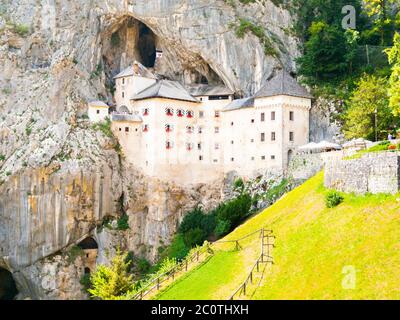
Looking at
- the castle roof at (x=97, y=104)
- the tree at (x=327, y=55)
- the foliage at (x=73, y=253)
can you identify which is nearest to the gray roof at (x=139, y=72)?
the castle roof at (x=97, y=104)

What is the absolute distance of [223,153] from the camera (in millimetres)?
78125

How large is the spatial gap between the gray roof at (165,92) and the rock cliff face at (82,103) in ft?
14.2

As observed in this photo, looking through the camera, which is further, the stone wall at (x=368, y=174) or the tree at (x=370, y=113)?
the tree at (x=370, y=113)

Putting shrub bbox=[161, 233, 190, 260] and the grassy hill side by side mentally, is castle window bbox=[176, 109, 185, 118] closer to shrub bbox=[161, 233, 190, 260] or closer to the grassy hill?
shrub bbox=[161, 233, 190, 260]

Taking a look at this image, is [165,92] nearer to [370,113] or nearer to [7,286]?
[370,113]

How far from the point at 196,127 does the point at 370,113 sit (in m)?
22.6

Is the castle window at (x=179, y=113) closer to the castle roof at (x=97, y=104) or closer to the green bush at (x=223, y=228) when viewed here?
the castle roof at (x=97, y=104)

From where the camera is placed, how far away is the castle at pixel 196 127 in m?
74.2

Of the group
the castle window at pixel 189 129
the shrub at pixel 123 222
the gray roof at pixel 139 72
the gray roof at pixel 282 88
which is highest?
the gray roof at pixel 139 72

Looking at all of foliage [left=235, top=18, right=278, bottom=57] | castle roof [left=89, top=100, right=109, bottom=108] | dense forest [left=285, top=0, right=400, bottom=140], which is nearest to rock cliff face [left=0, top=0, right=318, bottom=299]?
foliage [left=235, top=18, right=278, bottom=57]

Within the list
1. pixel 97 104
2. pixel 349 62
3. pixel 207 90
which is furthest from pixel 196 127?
pixel 349 62

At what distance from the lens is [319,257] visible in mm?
37156
